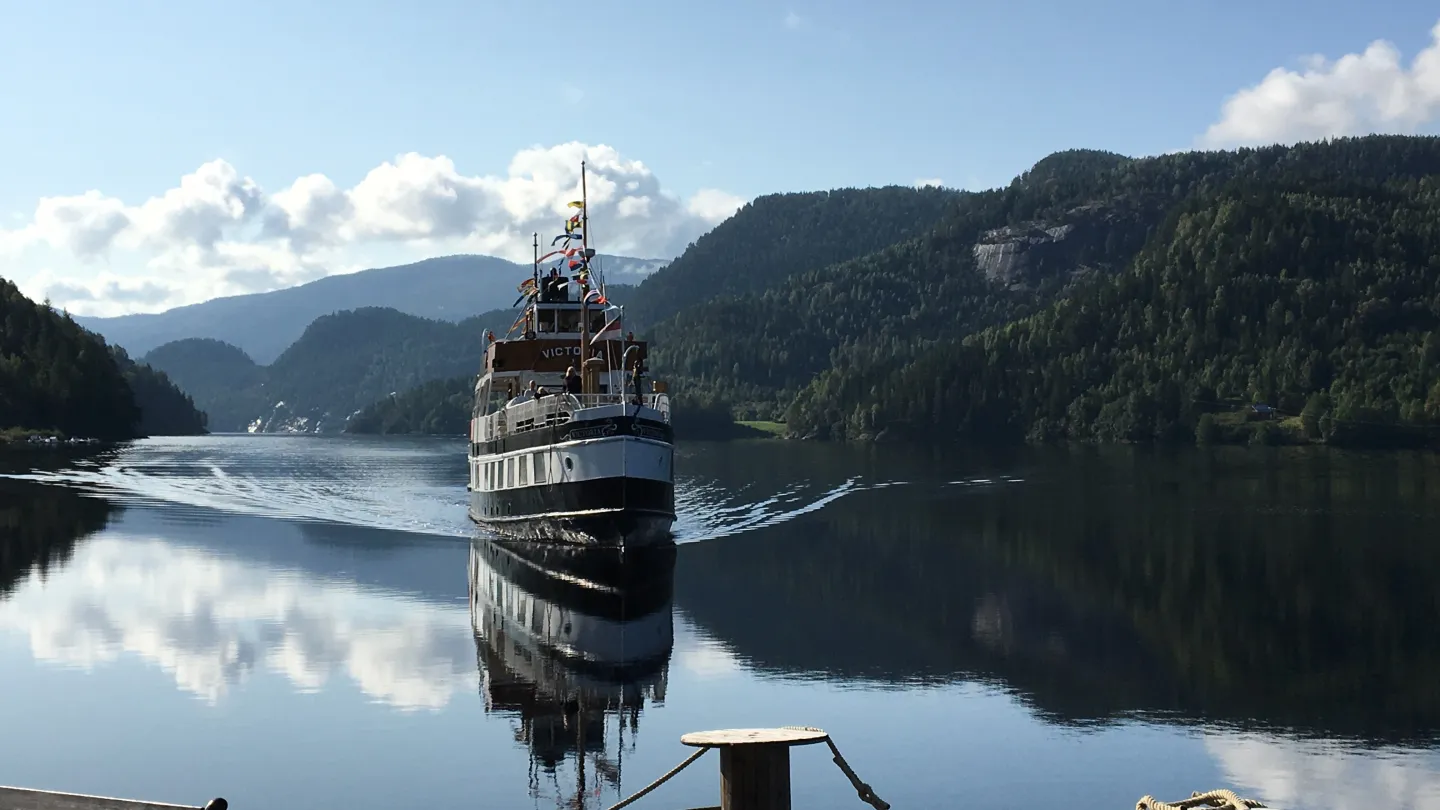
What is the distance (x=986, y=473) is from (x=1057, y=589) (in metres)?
80.9

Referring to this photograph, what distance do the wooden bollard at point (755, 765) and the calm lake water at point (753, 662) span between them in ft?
22.7

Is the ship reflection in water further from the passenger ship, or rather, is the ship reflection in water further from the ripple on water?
the ripple on water

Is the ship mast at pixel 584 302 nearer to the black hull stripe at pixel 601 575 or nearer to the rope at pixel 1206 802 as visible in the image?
the black hull stripe at pixel 601 575

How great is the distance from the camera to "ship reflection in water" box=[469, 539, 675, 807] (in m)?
27.7

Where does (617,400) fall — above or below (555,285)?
below

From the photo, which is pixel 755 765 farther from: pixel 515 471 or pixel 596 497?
pixel 515 471

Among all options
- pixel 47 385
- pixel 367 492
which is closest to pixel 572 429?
pixel 367 492

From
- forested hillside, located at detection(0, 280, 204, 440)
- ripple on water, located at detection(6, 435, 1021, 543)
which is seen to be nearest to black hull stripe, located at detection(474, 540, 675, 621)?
ripple on water, located at detection(6, 435, 1021, 543)

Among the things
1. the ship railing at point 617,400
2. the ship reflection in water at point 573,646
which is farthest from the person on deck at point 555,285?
the ship reflection in water at point 573,646

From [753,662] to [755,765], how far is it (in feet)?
66.6

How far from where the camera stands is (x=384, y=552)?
210 feet

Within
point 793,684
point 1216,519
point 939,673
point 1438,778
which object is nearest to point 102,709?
point 793,684

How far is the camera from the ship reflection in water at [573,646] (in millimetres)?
27734

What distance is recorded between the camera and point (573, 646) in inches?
1515
